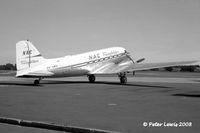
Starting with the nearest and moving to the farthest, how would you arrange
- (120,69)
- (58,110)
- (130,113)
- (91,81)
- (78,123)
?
(78,123) < (130,113) < (58,110) < (120,69) < (91,81)

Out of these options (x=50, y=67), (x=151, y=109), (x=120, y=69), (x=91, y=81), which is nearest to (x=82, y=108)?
(x=151, y=109)

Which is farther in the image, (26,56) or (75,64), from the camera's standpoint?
(75,64)

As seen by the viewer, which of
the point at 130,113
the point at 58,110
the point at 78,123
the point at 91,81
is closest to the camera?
the point at 78,123

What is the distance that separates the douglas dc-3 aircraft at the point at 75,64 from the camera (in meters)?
32.1

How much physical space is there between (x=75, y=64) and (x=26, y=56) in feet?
20.2

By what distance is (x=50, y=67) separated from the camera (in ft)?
107

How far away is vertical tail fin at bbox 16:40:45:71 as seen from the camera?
32.2 meters

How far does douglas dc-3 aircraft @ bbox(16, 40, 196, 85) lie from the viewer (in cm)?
3209

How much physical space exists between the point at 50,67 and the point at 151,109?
66.4 feet

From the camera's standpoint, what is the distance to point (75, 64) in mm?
35562

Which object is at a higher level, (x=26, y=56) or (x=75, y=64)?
(x=26, y=56)

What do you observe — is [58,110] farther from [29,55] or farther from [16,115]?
[29,55]

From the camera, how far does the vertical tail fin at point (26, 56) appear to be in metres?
32.2

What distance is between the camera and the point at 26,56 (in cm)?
3250
